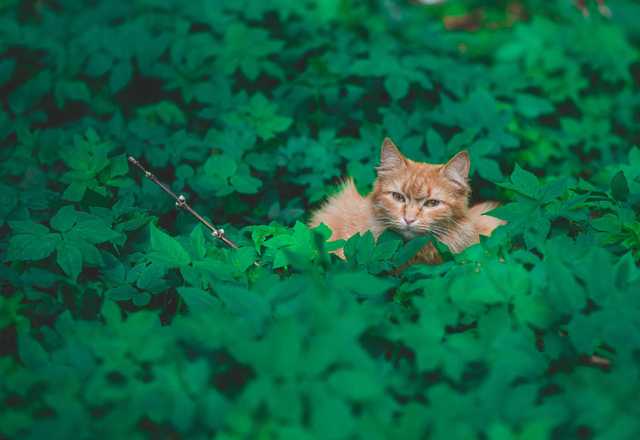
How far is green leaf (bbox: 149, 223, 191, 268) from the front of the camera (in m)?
2.72

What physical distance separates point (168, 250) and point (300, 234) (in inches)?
23.5

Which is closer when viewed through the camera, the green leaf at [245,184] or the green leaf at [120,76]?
the green leaf at [245,184]

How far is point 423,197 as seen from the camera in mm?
3348

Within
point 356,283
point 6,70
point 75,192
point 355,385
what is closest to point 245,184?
point 75,192

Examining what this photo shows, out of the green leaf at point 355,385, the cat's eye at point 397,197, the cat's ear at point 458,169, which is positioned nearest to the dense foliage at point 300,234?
the green leaf at point 355,385

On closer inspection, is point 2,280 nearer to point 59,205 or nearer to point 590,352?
point 59,205

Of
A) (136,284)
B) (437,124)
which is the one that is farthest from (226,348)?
(437,124)

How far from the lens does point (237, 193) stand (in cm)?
382

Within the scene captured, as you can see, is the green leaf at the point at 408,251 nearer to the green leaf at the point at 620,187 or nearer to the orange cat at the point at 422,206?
the orange cat at the point at 422,206

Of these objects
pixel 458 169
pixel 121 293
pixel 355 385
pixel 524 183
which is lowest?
pixel 121 293

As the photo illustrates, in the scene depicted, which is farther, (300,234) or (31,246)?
(300,234)

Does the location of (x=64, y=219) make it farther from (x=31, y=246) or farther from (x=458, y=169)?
(x=458, y=169)

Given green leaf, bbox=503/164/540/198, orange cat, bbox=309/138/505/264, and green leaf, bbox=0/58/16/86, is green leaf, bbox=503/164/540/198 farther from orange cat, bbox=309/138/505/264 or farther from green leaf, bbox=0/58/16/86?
green leaf, bbox=0/58/16/86

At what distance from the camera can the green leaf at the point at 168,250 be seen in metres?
2.72
